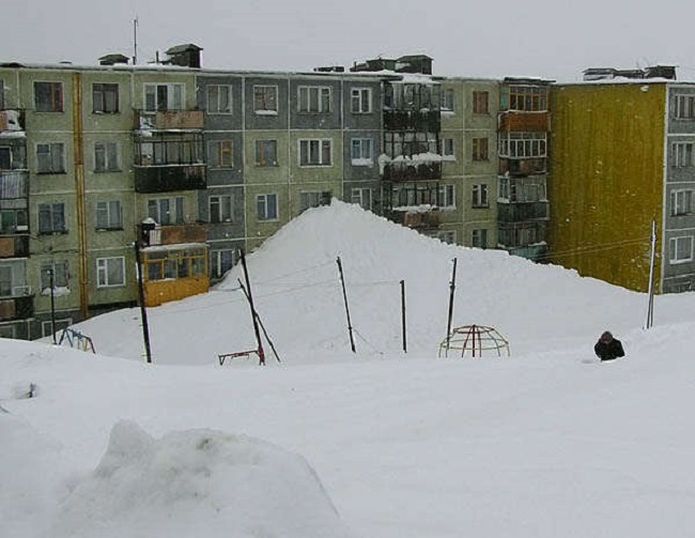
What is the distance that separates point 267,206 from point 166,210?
4.95m

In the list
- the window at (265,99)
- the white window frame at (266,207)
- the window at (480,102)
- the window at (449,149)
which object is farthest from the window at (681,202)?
the window at (265,99)

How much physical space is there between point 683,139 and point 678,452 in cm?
4004

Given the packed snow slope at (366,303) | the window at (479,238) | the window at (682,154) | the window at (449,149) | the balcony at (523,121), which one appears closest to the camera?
the packed snow slope at (366,303)

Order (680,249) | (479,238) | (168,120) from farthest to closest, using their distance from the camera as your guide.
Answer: (479,238)
(680,249)
(168,120)

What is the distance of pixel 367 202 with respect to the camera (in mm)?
49250

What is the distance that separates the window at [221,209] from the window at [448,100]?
479 inches

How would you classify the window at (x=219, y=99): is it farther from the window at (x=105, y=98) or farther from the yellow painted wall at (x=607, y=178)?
the yellow painted wall at (x=607, y=178)

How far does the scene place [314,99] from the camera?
156ft

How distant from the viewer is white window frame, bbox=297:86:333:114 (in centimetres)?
4703

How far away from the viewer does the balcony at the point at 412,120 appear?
161 feet

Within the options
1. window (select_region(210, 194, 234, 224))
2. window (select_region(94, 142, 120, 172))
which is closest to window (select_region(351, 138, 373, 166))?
window (select_region(210, 194, 234, 224))

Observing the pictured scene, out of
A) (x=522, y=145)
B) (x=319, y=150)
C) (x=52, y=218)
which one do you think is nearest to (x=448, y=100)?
(x=522, y=145)

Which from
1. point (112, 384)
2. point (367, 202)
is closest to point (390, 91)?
point (367, 202)

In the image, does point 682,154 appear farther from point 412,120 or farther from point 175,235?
point 175,235
